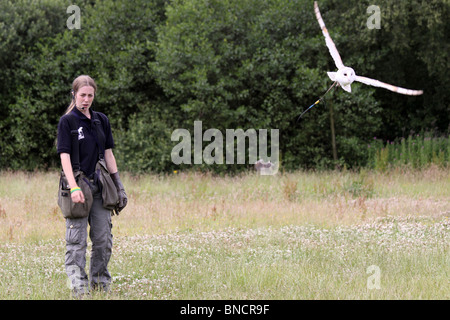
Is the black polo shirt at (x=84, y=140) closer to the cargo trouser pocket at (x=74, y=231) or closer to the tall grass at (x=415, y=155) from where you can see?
the cargo trouser pocket at (x=74, y=231)

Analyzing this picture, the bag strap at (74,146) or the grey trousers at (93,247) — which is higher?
the bag strap at (74,146)

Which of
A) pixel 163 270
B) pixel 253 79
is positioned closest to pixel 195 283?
pixel 163 270

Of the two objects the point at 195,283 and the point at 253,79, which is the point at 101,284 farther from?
the point at 253,79

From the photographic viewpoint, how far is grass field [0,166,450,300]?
584 centimetres

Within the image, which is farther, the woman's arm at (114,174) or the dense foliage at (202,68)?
the dense foliage at (202,68)

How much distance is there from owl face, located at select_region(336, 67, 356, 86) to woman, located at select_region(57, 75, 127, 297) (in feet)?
8.42

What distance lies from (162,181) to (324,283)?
9.62 m

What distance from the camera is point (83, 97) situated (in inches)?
215

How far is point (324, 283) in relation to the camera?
5.87 m

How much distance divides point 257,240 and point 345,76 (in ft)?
9.89

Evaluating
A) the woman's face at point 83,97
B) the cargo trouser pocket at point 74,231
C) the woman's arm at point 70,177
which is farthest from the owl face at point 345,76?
the cargo trouser pocket at point 74,231

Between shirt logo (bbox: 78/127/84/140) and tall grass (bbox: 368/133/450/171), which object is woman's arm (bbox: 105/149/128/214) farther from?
tall grass (bbox: 368/133/450/171)

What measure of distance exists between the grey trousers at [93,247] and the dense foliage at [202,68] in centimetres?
1231

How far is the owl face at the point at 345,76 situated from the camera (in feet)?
20.2
